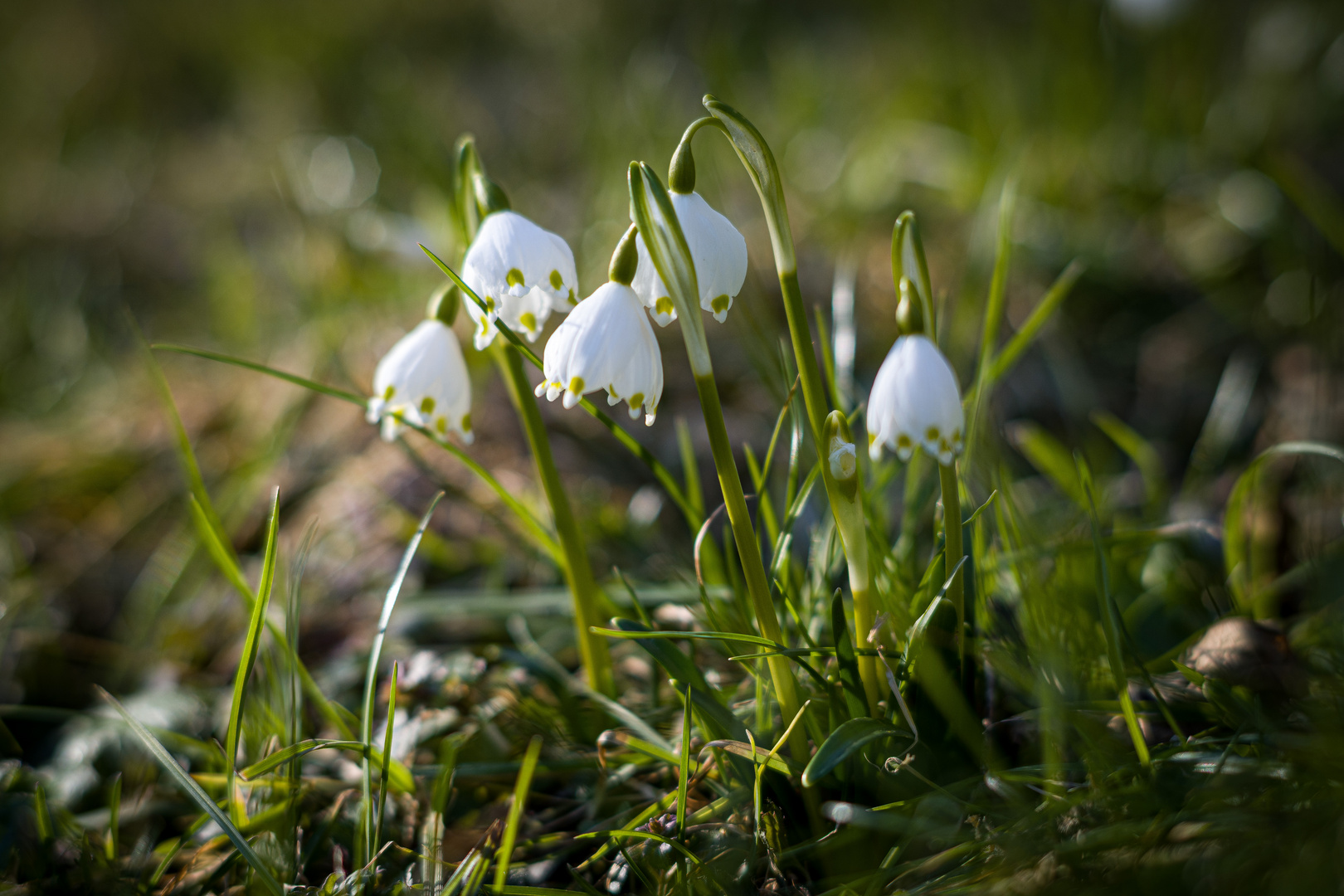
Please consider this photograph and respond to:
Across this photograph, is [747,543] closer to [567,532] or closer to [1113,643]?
[567,532]

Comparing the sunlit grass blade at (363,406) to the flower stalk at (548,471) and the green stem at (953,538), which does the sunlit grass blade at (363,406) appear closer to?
the flower stalk at (548,471)

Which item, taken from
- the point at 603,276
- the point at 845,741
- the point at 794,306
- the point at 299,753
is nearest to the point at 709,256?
the point at 794,306

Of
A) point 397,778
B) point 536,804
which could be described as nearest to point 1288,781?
point 536,804

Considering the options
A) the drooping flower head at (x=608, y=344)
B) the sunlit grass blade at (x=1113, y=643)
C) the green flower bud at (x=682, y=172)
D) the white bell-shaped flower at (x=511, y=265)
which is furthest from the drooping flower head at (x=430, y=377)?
the sunlit grass blade at (x=1113, y=643)

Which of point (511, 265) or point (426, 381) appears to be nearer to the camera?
point (511, 265)

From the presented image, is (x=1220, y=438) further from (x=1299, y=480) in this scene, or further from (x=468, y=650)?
(x=468, y=650)

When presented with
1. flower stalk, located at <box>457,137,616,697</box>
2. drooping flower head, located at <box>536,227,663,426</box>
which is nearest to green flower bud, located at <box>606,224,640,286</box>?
drooping flower head, located at <box>536,227,663,426</box>
